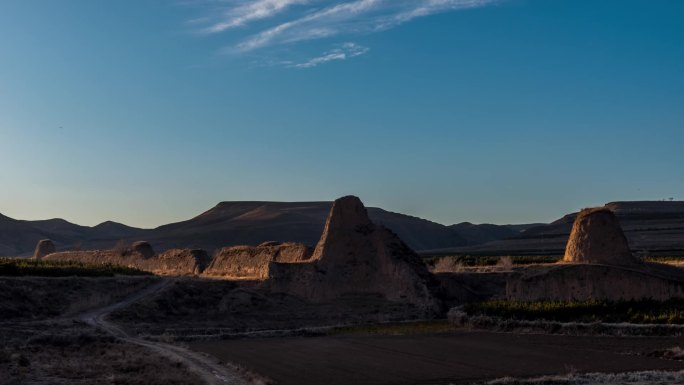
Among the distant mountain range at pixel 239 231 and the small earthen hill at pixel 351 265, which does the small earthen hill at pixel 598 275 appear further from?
the distant mountain range at pixel 239 231

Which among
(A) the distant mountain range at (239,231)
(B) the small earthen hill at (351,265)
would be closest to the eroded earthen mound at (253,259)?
(B) the small earthen hill at (351,265)

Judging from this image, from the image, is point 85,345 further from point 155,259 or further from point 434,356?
point 155,259

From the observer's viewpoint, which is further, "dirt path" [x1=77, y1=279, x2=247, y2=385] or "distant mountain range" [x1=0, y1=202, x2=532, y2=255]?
"distant mountain range" [x1=0, y1=202, x2=532, y2=255]

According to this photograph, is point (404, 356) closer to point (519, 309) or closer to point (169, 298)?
point (519, 309)

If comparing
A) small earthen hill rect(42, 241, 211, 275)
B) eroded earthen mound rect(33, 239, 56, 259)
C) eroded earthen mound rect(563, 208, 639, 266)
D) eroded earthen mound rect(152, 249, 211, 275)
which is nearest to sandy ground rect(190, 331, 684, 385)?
eroded earthen mound rect(563, 208, 639, 266)

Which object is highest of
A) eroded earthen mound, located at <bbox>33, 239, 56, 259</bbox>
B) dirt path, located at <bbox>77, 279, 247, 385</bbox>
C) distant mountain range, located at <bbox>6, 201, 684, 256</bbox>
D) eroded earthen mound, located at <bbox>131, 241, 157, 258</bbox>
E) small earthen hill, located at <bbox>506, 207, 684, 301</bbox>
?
distant mountain range, located at <bbox>6, 201, 684, 256</bbox>

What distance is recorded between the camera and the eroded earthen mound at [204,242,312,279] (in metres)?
47.9

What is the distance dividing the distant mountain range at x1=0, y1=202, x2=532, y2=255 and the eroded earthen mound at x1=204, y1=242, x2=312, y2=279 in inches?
2495

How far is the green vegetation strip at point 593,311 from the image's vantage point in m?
27.8

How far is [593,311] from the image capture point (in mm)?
30469

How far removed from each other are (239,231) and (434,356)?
11579cm

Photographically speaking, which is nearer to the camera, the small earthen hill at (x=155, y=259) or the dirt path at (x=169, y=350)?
the dirt path at (x=169, y=350)

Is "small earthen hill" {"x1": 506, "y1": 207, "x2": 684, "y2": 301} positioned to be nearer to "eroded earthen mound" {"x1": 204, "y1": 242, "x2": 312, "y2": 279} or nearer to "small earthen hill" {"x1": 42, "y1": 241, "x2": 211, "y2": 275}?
"eroded earthen mound" {"x1": 204, "y1": 242, "x2": 312, "y2": 279}

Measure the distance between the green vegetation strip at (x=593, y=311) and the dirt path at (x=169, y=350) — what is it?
13.7m
